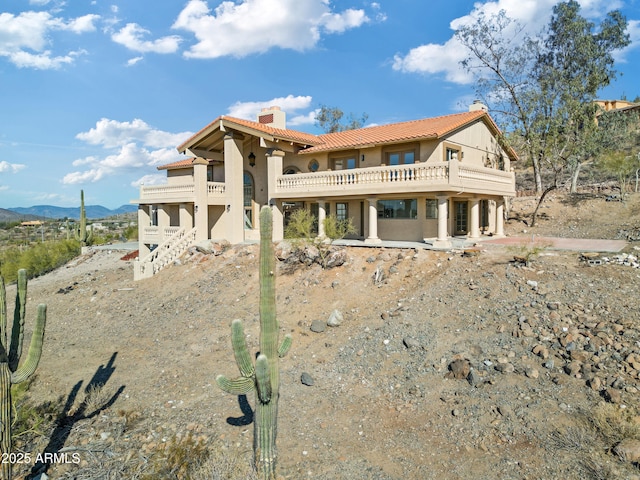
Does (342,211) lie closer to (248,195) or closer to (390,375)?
(248,195)

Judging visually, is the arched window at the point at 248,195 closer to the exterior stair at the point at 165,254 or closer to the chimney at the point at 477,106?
the exterior stair at the point at 165,254

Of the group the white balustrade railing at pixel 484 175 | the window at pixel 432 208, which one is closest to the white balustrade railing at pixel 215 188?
the window at pixel 432 208

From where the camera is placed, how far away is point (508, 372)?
30.7 feet

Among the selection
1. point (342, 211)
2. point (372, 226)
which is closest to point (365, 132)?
point (342, 211)

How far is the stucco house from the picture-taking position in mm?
19359

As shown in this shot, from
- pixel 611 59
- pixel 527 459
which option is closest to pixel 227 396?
pixel 527 459

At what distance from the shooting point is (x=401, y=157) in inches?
845

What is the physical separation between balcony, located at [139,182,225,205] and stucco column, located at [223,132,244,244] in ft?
3.24

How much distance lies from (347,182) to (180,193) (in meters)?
11.1

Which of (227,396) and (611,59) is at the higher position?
(611,59)

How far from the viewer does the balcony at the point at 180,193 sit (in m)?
24.4

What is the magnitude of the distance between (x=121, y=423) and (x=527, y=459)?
8.30 meters

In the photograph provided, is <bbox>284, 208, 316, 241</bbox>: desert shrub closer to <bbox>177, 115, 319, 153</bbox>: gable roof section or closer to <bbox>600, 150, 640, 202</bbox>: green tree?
<bbox>177, 115, 319, 153</bbox>: gable roof section

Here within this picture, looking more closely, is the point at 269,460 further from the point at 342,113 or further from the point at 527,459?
the point at 342,113
